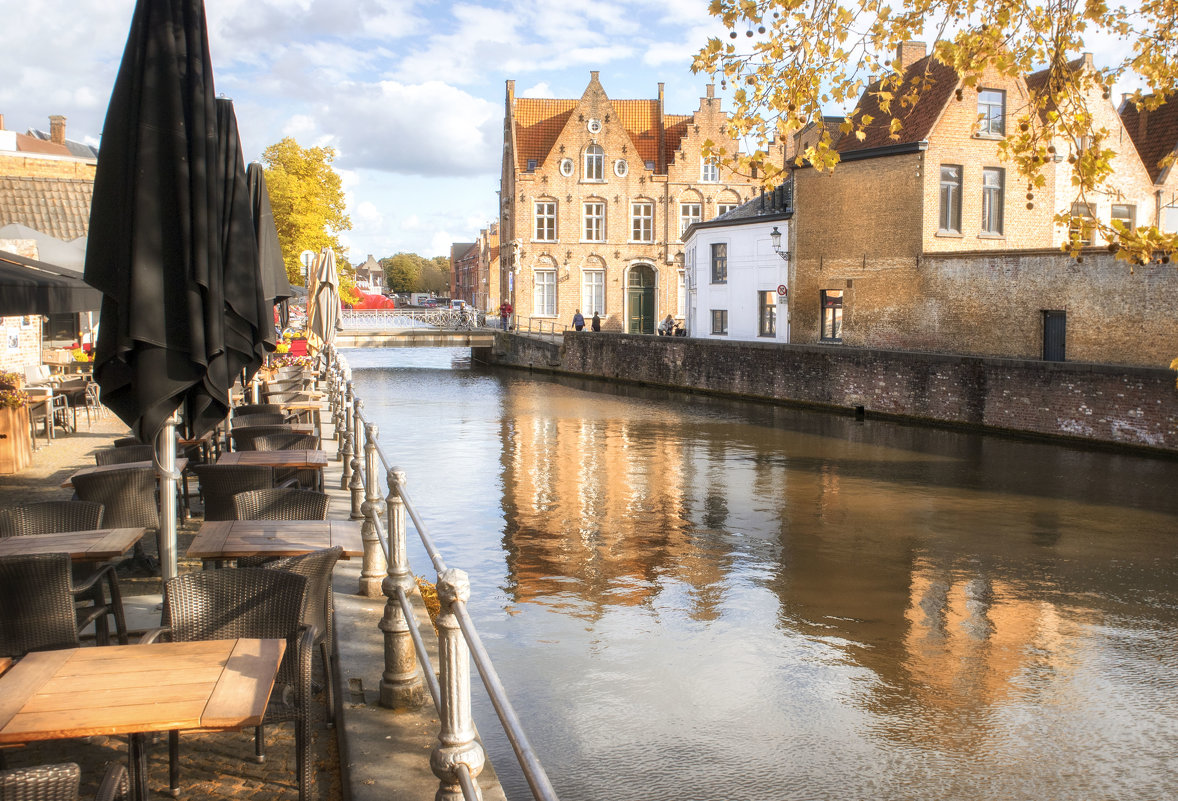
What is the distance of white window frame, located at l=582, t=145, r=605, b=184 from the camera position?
149 ft

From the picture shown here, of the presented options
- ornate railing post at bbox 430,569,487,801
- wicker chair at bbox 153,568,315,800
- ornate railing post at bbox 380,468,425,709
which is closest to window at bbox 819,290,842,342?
ornate railing post at bbox 380,468,425,709

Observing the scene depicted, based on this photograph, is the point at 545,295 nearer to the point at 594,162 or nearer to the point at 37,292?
the point at 594,162

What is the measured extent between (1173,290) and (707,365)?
12993 millimetres

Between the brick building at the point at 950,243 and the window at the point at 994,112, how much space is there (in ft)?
0.09

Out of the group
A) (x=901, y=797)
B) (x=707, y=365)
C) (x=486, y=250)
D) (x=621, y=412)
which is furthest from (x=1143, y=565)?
(x=486, y=250)

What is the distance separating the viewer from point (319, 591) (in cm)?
438

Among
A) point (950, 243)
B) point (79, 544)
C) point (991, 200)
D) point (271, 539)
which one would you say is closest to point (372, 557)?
point (271, 539)

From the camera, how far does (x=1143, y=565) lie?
9891mm

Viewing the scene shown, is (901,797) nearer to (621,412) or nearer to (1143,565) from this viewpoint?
(1143,565)

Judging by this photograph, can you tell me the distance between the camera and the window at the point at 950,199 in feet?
82.2

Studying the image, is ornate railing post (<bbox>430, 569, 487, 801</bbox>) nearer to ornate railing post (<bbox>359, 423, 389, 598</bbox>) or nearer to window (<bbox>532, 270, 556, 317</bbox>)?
ornate railing post (<bbox>359, 423, 389, 598</bbox>)

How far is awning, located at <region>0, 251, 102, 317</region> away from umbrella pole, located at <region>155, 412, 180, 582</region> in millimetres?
2154

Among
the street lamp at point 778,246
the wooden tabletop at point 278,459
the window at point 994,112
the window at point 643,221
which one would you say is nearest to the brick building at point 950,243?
the window at point 994,112

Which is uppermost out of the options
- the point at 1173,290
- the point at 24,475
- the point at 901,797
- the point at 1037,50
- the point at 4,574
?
the point at 1037,50
